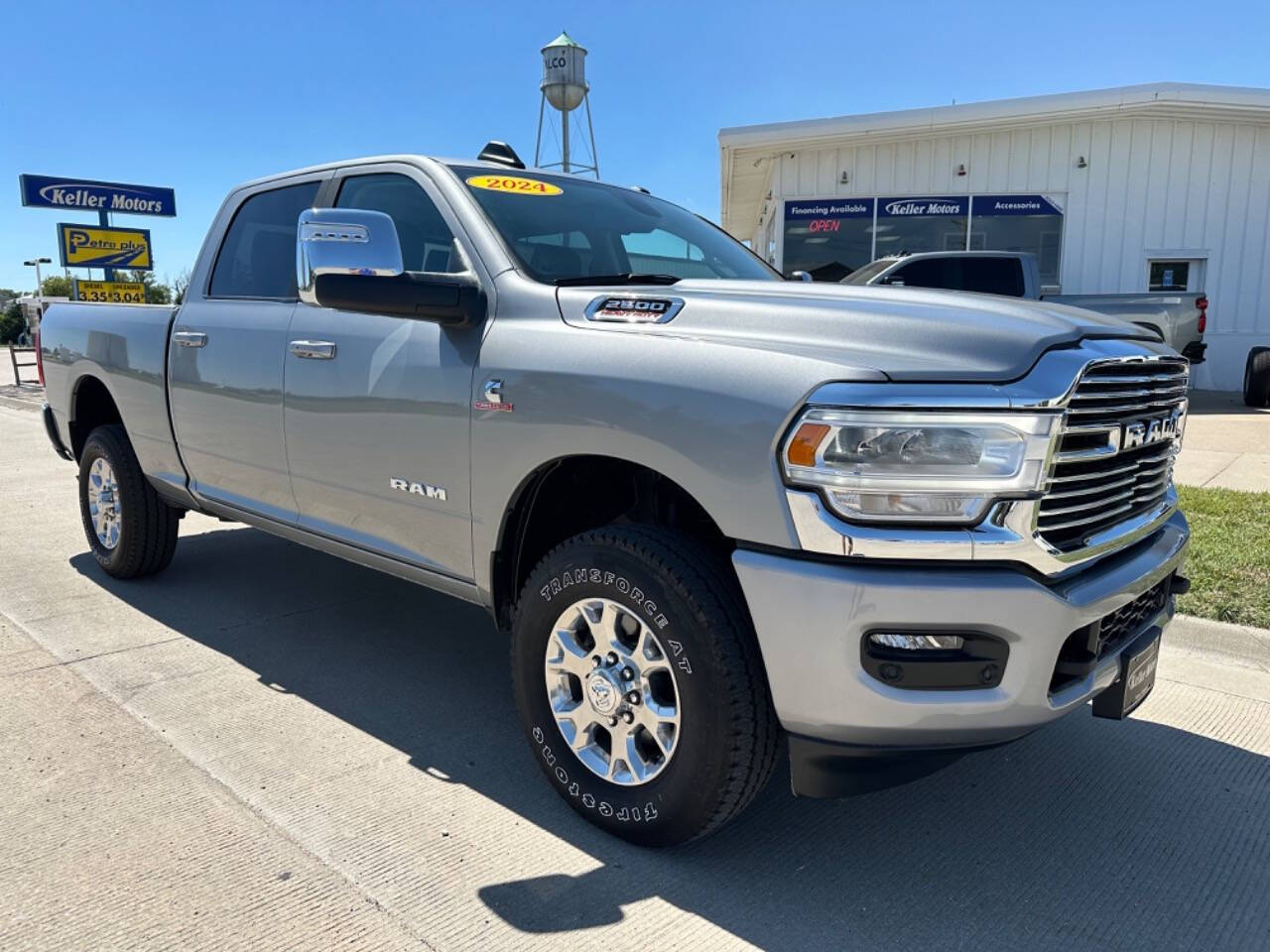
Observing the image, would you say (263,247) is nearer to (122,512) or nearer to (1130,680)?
(122,512)

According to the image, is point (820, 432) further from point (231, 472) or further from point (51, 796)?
point (231, 472)

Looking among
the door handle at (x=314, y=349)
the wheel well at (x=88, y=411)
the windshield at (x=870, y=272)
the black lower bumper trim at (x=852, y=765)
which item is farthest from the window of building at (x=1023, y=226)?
the black lower bumper trim at (x=852, y=765)

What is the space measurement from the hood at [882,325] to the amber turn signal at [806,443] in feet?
0.58

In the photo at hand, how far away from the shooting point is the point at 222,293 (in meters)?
4.27

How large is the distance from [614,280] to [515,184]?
752 millimetres

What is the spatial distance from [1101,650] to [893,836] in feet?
2.66

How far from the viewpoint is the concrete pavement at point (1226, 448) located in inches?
292

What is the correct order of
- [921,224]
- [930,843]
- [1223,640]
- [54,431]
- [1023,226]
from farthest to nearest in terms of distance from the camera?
[921,224]
[1023,226]
[54,431]
[1223,640]
[930,843]

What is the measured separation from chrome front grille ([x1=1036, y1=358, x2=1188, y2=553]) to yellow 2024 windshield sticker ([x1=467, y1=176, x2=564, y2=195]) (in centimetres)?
207

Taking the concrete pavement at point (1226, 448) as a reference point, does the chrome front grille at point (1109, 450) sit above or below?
above

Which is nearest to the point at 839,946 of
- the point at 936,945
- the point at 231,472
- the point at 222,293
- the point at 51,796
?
the point at 936,945

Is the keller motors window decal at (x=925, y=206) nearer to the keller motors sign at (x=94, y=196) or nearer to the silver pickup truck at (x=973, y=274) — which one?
the silver pickup truck at (x=973, y=274)

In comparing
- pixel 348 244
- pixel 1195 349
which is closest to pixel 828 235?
pixel 1195 349

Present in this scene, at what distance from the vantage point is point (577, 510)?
3.03 metres
